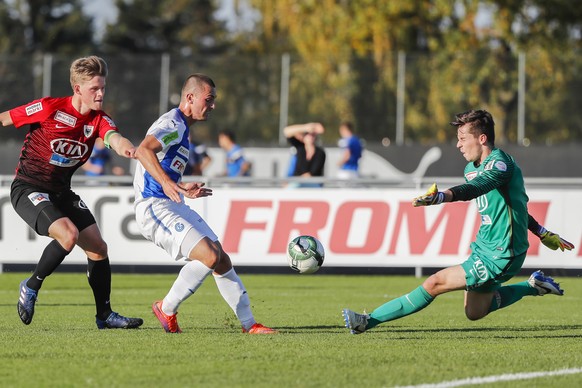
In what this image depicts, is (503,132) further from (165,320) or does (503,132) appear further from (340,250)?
(165,320)

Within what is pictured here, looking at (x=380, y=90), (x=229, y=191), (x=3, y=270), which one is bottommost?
(x=3, y=270)

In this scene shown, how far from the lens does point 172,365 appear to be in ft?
23.7

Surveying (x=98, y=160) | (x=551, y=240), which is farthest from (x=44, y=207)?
(x=98, y=160)

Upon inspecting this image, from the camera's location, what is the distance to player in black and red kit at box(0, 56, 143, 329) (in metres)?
9.22

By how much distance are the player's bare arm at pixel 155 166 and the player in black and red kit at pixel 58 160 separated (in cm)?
59

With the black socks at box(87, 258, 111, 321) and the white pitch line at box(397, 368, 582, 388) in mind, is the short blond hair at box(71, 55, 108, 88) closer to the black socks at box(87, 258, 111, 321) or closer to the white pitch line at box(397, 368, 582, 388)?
the black socks at box(87, 258, 111, 321)

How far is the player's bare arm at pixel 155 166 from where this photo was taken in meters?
8.36

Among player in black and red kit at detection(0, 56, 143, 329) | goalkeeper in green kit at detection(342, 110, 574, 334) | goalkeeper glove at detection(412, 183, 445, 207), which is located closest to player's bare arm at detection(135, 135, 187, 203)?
player in black and red kit at detection(0, 56, 143, 329)

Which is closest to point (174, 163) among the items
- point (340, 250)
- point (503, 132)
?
point (340, 250)

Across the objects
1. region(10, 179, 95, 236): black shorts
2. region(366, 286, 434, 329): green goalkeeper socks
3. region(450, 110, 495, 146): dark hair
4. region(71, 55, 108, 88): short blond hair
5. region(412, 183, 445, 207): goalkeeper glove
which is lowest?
region(366, 286, 434, 329): green goalkeeper socks

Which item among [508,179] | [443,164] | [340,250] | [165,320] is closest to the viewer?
[508,179]

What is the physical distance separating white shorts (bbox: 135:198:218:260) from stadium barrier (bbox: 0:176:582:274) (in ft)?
25.0

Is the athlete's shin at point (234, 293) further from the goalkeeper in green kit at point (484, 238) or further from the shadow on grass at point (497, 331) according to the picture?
the shadow on grass at point (497, 331)

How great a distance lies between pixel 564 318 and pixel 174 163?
14.0 ft
